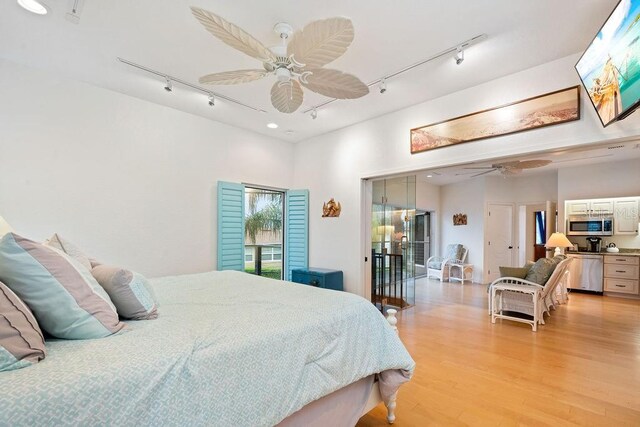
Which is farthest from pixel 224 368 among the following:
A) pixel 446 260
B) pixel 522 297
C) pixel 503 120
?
pixel 446 260

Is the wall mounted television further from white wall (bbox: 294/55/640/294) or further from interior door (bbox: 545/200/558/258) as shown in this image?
interior door (bbox: 545/200/558/258)

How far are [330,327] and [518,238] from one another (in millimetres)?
8098

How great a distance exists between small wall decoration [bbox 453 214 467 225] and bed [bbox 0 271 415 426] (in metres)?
6.81

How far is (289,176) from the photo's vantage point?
5.23m

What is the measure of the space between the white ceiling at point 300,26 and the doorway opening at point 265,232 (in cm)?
218

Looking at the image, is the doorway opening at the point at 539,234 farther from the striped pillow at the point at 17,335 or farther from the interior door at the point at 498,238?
the striped pillow at the point at 17,335

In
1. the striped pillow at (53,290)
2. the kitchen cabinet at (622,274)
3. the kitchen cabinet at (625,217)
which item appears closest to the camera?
the striped pillow at (53,290)

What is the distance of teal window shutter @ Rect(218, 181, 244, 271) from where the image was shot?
13.8ft

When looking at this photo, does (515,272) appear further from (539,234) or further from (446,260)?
(539,234)

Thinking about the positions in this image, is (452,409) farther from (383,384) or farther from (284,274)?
(284,274)

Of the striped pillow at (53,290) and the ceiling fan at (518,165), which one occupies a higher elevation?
the ceiling fan at (518,165)

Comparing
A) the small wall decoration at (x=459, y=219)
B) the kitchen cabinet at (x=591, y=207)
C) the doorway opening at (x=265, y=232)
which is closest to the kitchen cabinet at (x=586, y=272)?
the kitchen cabinet at (x=591, y=207)

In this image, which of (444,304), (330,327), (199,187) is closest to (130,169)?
(199,187)

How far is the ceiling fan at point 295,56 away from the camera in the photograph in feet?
5.31
